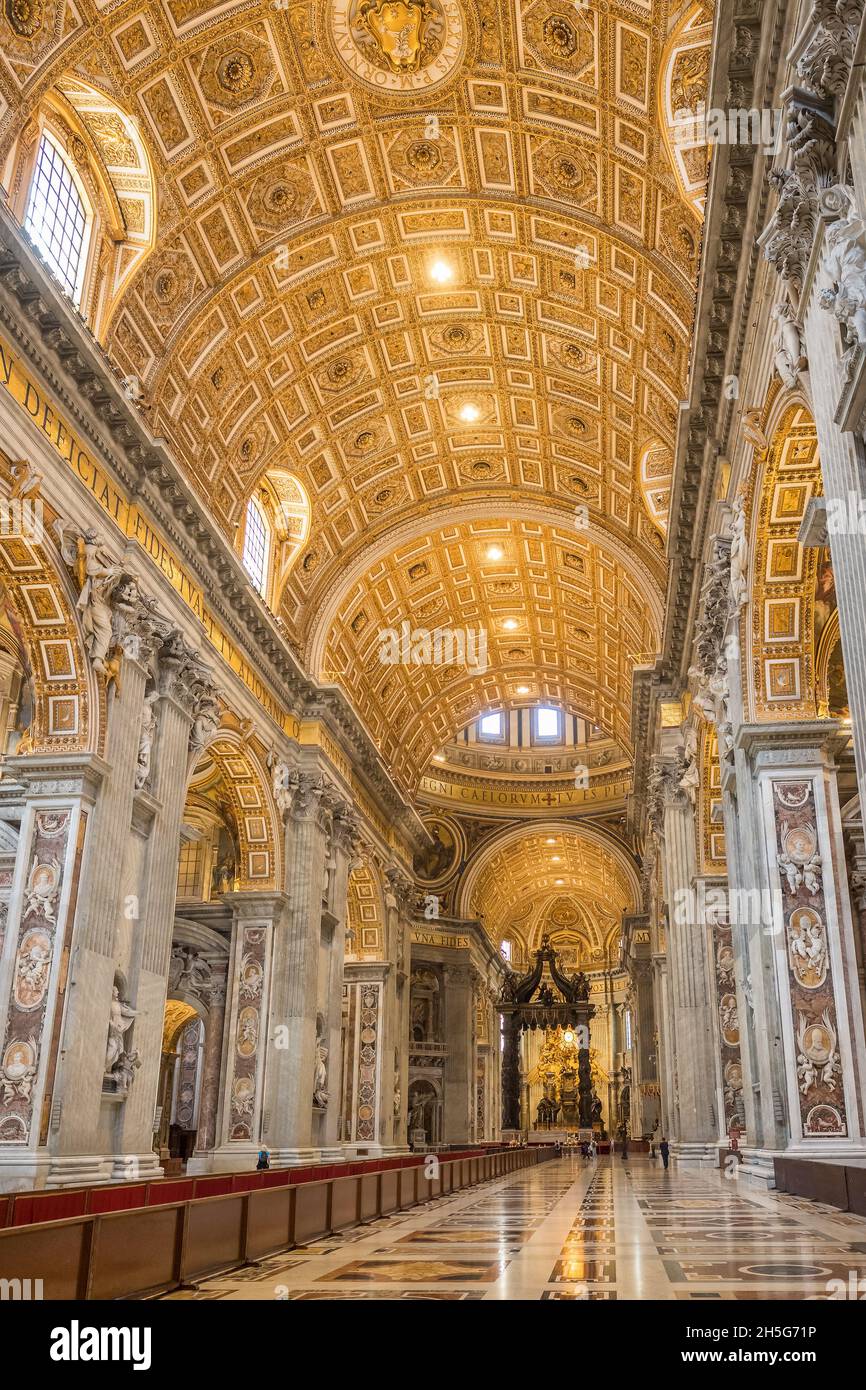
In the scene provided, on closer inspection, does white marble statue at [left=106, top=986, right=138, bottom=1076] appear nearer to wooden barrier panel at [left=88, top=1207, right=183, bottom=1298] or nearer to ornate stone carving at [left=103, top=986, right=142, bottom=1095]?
ornate stone carving at [left=103, top=986, right=142, bottom=1095]

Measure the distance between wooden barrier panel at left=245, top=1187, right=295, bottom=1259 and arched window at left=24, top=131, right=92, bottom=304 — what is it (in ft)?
33.5

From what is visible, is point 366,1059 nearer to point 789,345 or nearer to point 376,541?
point 376,541

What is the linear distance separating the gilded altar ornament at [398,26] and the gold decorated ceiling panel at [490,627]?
10810 mm

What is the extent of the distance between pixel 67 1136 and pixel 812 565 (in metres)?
9.94

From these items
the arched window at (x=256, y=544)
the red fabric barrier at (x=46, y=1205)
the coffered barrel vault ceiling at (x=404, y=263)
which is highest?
the coffered barrel vault ceiling at (x=404, y=263)

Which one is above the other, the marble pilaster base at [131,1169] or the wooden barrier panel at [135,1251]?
the wooden barrier panel at [135,1251]

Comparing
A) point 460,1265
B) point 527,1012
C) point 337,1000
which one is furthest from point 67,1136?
point 527,1012

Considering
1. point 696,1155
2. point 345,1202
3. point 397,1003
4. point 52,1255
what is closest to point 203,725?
point 345,1202

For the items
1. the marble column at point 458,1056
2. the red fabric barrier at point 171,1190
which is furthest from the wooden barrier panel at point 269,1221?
the marble column at point 458,1056

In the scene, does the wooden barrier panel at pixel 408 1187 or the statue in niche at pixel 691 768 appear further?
the statue in niche at pixel 691 768

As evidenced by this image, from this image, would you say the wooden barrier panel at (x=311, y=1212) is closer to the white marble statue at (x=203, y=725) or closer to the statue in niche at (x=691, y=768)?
the white marble statue at (x=203, y=725)

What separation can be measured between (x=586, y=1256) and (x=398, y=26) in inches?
547

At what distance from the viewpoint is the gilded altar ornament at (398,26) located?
1373 centimetres
